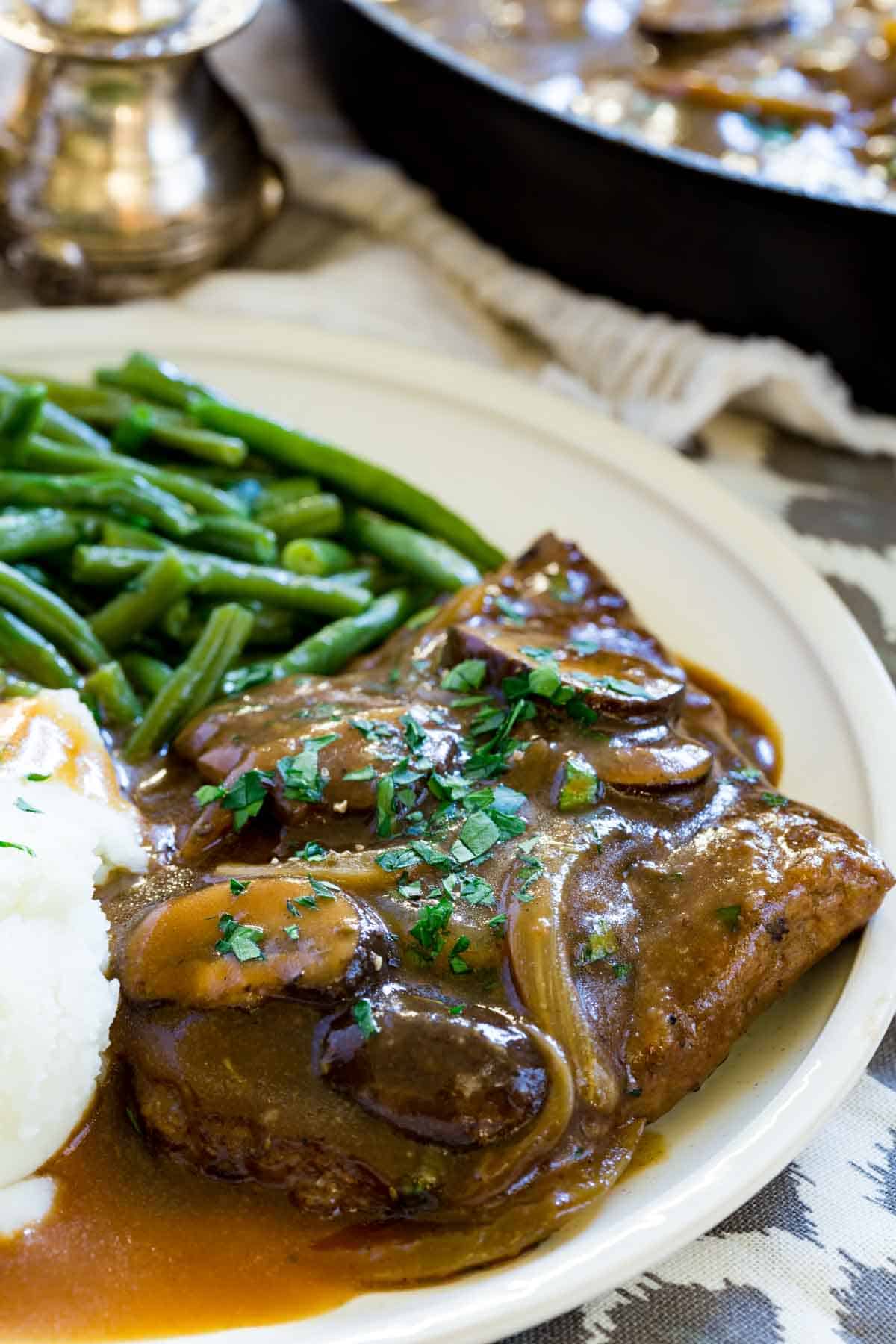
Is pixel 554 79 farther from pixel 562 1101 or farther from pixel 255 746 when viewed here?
pixel 562 1101

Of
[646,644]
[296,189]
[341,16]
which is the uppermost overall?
[341,16]

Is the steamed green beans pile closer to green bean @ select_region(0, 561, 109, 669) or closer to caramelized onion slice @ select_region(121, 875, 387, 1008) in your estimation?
green bean @ select_region(0, 561, 109, 669)

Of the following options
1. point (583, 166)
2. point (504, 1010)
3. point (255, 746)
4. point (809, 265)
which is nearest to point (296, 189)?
point (583, 166)

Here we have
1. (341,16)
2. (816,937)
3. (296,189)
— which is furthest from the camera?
(296,189)

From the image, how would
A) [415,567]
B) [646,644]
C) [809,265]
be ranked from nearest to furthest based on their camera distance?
[646,644] < [415,567] < [809,265]

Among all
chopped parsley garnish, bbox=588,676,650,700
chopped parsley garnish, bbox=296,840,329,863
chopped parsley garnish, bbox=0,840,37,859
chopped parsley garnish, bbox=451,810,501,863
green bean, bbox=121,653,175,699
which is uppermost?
chopped parsley garnish, bbox=588,676,650,700

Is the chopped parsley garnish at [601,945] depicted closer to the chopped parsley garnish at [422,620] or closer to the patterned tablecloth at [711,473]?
the patterned tablecloth at [711,473]

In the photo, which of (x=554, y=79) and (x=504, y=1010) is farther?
(x=554, y=79)

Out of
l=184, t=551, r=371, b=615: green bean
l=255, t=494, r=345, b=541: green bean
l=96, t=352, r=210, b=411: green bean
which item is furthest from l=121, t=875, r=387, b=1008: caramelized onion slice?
l=96, t=352, r=210, b=411: green bean
